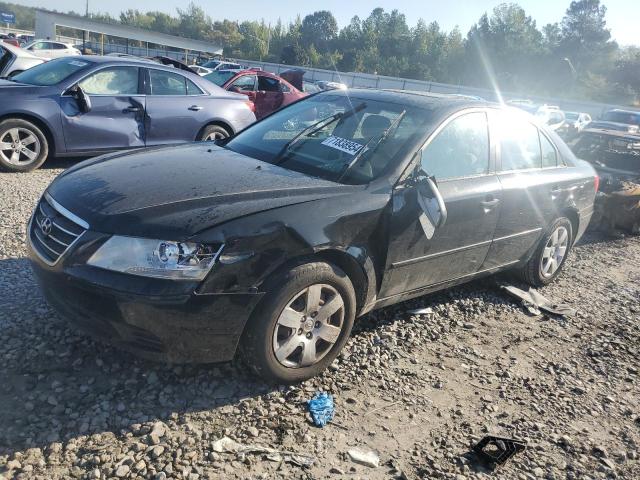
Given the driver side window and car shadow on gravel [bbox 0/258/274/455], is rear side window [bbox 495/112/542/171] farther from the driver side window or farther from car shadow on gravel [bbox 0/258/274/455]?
car shadow on gravel [bbox 0/258/274/455]

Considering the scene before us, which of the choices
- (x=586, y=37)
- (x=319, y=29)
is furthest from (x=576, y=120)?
(x=319, y=29)

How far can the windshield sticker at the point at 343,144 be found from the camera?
3.58 metres

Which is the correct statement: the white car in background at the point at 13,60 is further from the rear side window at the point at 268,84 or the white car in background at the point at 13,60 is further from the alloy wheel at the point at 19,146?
the rear side window at the point at 268,84

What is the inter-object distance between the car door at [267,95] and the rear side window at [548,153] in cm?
1001

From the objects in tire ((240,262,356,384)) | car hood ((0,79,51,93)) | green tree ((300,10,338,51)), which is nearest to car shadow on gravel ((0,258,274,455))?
tire ((240,262,356,384))

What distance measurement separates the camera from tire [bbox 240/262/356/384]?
281cm

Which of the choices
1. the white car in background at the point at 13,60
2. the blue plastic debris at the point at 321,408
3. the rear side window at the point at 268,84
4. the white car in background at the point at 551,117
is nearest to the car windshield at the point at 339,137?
the blue plastic debris at the point at 321,408

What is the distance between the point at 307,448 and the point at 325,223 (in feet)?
3.86

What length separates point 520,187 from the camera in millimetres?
4266

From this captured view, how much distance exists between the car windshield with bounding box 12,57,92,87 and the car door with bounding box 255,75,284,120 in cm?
675

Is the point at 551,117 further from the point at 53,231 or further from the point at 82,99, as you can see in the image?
the point at 53,231

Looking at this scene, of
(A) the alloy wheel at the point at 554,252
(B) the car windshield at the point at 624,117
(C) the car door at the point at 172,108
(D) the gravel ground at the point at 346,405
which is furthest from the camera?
(B) the car windshield at the point at 624,117

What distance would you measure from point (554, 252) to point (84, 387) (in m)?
4.28

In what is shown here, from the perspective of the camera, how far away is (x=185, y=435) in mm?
2605
